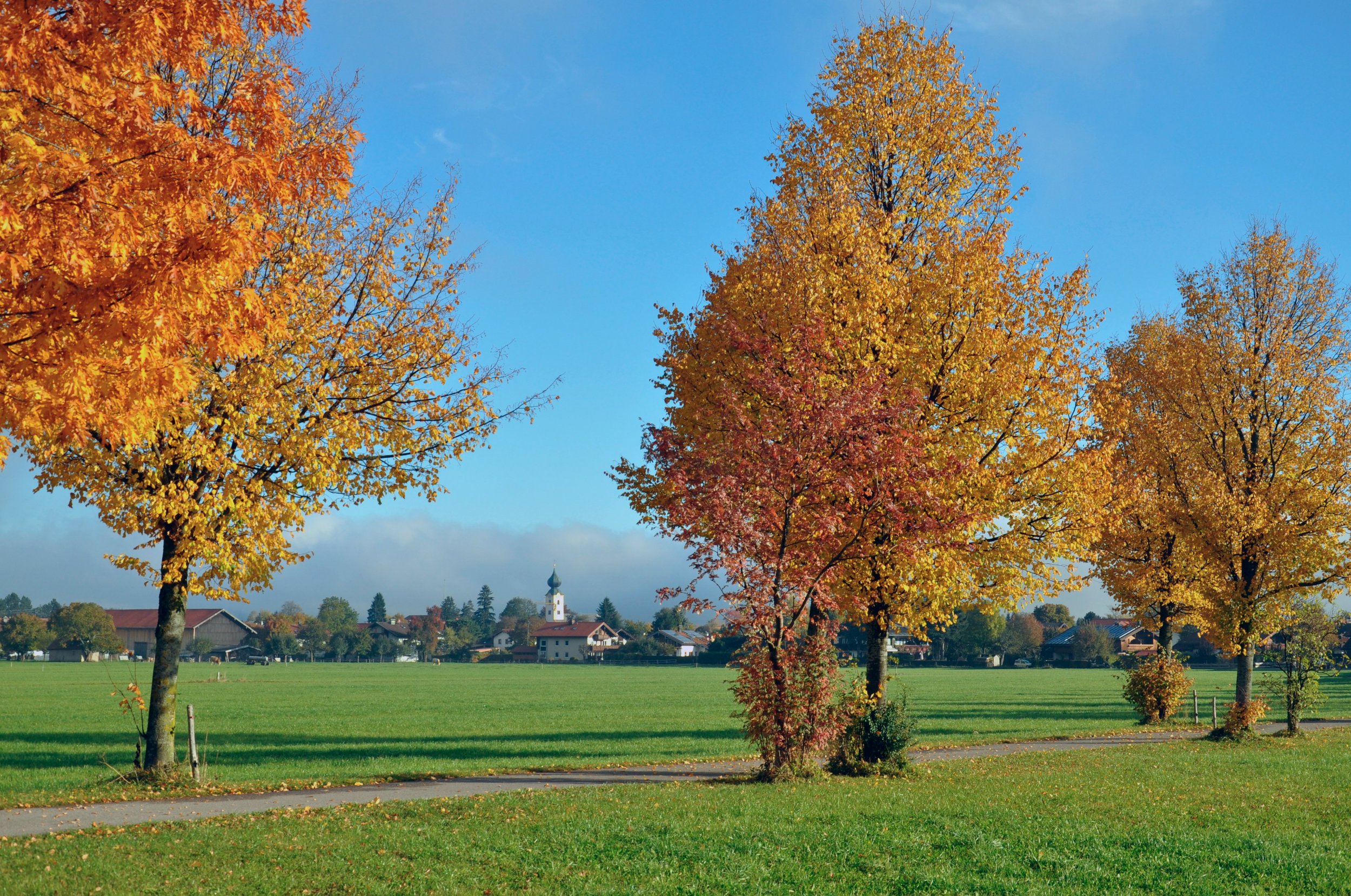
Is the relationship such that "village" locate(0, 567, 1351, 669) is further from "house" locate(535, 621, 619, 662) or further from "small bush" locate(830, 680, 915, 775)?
"small bush" locate(830, 680, 915, 775)

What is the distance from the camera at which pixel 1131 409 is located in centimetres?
3145

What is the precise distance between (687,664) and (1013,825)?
12220 cm

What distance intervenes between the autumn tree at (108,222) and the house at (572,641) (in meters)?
162

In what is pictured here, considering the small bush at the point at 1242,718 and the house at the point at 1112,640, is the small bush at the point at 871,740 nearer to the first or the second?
the small bush at the point at 1242,718

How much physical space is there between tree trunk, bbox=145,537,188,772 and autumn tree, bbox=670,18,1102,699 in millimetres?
10246

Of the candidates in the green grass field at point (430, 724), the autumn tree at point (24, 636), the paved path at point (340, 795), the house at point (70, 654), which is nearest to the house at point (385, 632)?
the house at point (70, 654)

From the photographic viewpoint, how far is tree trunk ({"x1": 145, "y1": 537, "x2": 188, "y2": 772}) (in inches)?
593

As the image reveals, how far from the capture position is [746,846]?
1017 centimetres

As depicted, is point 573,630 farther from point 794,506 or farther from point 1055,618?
point 794,506

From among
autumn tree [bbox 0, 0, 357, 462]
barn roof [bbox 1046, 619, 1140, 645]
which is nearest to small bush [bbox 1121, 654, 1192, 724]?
autumn tree [bbox 0, 0, 357, 462]

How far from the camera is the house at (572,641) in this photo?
171 meters

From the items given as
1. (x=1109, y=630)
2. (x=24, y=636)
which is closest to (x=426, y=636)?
(x=24, y=636)

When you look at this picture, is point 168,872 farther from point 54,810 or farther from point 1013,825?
point 1013,825

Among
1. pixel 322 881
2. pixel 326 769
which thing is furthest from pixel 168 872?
pixel 326 769
